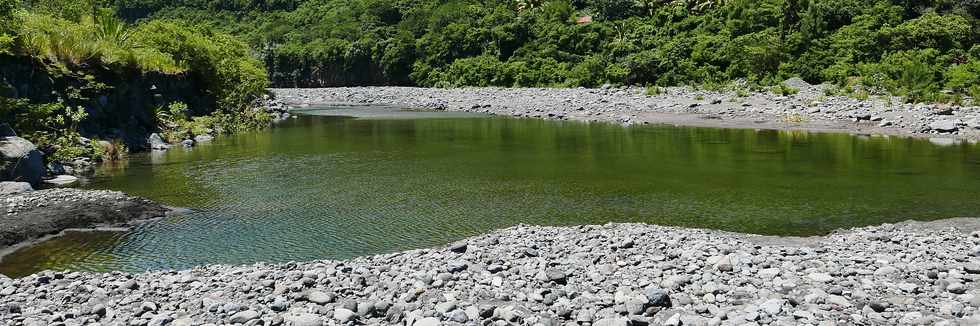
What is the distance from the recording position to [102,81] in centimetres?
3419

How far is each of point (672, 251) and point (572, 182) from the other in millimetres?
11985

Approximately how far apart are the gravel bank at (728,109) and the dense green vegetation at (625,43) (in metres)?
3.61

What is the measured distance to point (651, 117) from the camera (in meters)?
49.8

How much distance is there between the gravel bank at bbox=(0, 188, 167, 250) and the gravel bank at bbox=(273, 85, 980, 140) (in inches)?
1326

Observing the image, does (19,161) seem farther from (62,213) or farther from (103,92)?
(103,92)

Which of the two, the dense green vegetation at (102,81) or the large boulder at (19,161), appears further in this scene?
the dense green vegetation at (102,81)

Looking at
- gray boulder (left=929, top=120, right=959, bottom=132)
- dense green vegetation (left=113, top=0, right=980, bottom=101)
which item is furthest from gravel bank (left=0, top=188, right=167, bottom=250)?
dense green vegetation (left=113, top=0, right=980, bottom=101)

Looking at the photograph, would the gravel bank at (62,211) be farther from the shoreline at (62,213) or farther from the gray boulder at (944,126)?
the gray boulder at (944,126)

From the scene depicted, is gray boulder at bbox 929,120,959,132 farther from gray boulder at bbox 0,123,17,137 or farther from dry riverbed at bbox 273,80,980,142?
gray boulder at bbox 0,123,17,137

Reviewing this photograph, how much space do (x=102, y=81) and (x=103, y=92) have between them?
1.95 feet

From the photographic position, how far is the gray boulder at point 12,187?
66.2ft

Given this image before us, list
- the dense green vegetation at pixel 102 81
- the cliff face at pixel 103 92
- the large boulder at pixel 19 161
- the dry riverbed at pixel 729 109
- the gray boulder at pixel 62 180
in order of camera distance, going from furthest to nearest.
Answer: the dry riverbed at pixel 729 109 < the cliff face at pixel 103 92 < the dense green vegetation at pixel 102 81 < the gray boulder at pixel 62 180 < the large boulder at pixel 19 161

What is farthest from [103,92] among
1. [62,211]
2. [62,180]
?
[62,211]

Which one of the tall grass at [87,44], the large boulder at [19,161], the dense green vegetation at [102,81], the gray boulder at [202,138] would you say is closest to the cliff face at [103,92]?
the dense green vegetation at [102,81]
